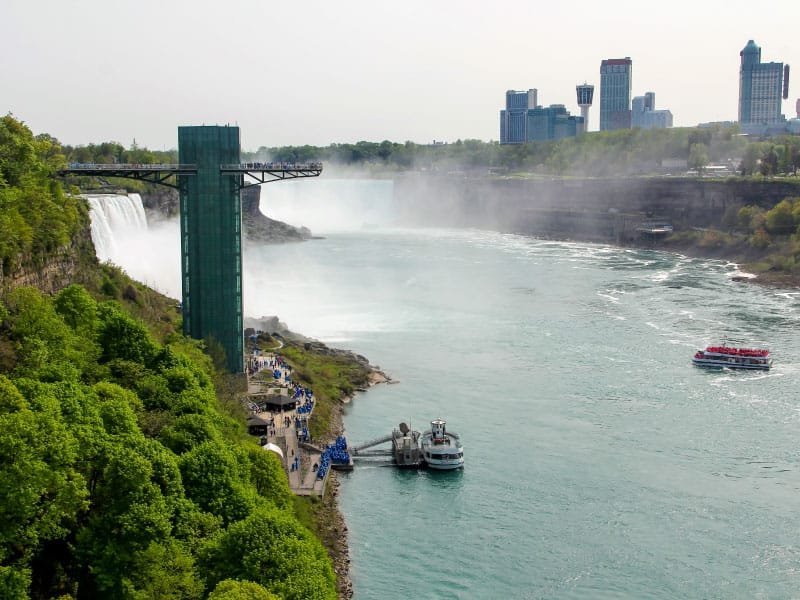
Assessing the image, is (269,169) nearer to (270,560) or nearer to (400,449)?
(400,449)

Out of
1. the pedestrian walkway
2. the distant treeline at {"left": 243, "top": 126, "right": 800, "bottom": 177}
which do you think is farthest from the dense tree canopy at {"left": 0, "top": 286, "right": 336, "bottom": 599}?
the distant treeline at {"left": 243, "top": 126, "right": 800, "bottom": 177}

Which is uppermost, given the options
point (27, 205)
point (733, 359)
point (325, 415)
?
point (27, 205)

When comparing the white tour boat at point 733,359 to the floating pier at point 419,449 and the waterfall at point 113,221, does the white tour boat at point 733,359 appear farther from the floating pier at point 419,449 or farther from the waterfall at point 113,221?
the waterfall at point 113,221

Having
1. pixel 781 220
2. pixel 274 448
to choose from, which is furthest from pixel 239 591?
pixel 781 220

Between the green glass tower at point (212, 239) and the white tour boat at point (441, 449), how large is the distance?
19.8 feet

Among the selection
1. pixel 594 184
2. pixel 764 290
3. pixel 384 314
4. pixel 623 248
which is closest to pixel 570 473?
pixel 384 314

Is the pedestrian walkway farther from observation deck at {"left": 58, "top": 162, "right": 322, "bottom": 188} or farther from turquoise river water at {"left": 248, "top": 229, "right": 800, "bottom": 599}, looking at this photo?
observation deck at {"left": 58, "top": 162, "right": 322, "bottom": 188}

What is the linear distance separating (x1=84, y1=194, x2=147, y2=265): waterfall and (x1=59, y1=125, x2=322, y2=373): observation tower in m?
9.81

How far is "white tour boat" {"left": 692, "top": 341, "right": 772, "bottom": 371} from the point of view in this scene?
40031mm

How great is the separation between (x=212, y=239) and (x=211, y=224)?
1.35 ft

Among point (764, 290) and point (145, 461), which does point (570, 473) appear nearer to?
point (145, 461)

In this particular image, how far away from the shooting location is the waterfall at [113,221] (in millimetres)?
41969

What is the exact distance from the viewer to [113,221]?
45.9 m

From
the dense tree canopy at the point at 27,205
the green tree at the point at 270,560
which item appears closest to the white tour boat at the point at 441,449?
the dense tree canopy at the point at 27,205
